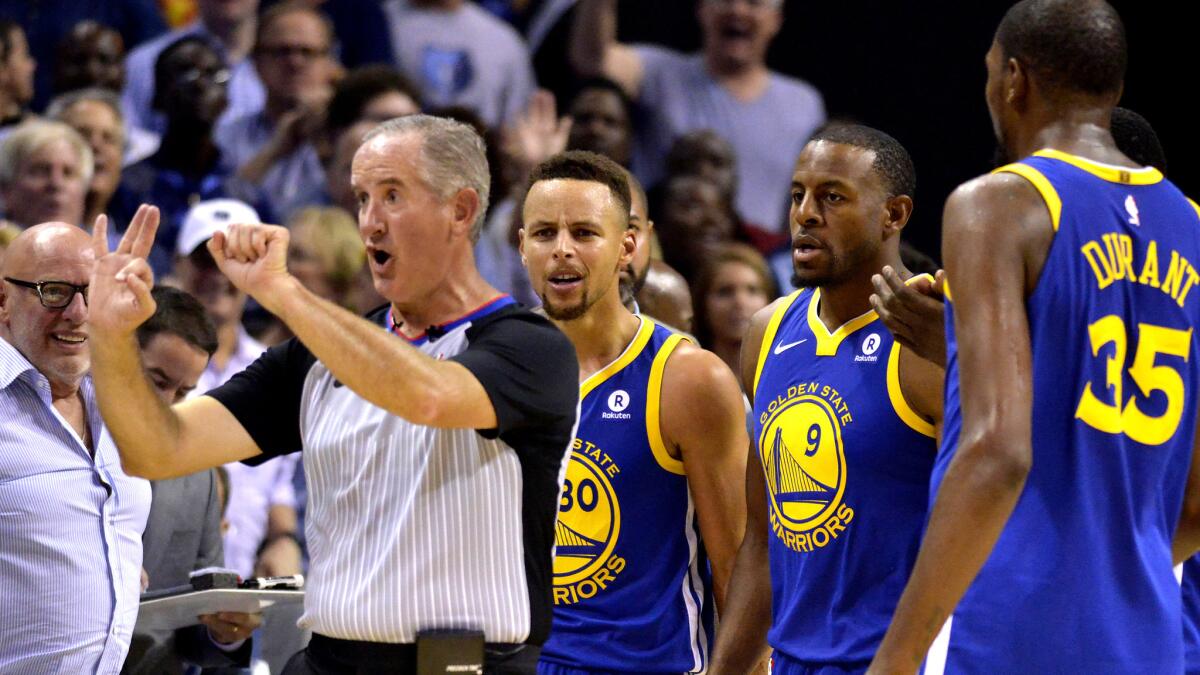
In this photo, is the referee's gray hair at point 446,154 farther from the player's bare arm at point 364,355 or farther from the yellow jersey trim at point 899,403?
the yellow jersey trim at point 899,403

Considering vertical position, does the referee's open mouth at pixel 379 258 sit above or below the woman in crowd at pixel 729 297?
above

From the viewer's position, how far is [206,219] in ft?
23.4

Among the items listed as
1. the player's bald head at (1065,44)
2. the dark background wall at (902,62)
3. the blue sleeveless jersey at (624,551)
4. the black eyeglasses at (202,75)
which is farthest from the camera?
the dark background wall at (902,62)

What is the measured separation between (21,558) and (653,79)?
617cm

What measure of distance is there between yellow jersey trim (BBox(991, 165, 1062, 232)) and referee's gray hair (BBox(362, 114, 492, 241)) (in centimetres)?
111

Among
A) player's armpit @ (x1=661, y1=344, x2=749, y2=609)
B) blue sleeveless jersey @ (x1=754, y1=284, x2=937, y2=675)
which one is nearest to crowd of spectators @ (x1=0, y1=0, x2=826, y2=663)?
player's armpit @ (x1=661, y1=344, x2=749, y2=609)

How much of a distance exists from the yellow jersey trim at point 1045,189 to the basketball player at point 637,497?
1.64m

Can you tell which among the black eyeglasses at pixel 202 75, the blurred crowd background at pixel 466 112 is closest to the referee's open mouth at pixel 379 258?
the blurred crowd background at pixel 466 112

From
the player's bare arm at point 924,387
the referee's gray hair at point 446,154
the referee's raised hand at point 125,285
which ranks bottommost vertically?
the player's bare arm at point 924,387

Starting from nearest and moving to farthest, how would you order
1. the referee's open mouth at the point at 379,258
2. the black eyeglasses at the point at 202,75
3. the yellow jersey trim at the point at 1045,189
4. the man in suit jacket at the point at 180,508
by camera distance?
the yellow jersey trim at the point at 1045,189 → the referee's open mouth at the point at 379,258 → the man in suit jacket at the point at 180,508 → the black eyeglasses at the point at 202,75

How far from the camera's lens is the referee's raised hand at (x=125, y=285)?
3072 millimetres

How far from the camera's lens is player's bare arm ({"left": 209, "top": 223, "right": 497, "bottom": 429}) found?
2.90 m

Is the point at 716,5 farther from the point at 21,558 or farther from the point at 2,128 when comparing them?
the point at 21,558

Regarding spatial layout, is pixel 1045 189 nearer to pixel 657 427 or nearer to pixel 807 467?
pixel 807 467
